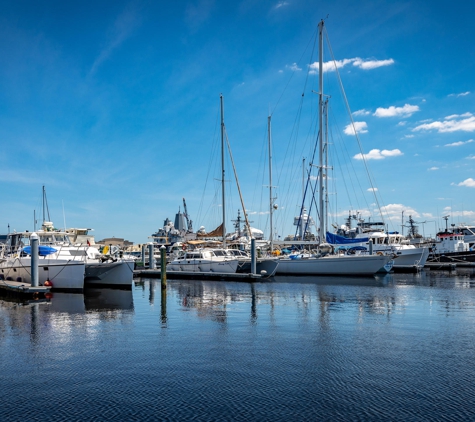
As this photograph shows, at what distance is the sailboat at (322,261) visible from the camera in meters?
43.9

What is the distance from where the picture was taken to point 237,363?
11.7 m

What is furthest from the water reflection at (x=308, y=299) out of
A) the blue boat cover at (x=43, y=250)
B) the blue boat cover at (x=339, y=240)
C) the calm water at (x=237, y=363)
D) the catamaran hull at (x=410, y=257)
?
the catamaran hull at (x=410, y=257)

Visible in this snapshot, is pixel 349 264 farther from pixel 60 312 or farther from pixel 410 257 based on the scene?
pixel 60 312

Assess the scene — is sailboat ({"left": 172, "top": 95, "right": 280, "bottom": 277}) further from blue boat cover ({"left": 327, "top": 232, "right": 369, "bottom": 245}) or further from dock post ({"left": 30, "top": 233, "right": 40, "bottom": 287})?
dock post ({"left": 30, "top": 233, "right": 40, "bottom": 287})

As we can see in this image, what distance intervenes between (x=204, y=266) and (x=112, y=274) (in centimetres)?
1241

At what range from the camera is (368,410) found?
8500mm

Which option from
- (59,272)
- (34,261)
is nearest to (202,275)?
(59,272)

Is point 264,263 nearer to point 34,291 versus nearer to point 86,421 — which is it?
point 34,291

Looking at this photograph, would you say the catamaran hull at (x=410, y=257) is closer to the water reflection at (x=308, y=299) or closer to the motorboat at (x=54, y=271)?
the water reflection at (x=308, y=299)

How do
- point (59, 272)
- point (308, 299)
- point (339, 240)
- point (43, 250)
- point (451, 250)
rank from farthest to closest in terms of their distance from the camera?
point (451, 250) < point (339, 240) < point (43, 250) < point (59, 272) < point (308, 299)

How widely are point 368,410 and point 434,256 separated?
62428 mm

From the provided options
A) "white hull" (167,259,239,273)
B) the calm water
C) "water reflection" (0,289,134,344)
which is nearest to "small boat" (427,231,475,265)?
"white hull" (167,259,239,273)

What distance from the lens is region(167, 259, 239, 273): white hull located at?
41.5m

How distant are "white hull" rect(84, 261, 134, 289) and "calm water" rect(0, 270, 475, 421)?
9.00 metres
